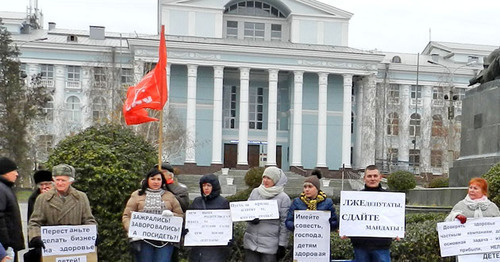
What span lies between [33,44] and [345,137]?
1189 inches

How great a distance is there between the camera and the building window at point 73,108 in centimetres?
6059

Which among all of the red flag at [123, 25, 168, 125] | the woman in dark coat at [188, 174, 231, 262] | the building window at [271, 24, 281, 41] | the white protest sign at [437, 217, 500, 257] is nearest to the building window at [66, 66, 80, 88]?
the building window at [271, 24, 281, 41]

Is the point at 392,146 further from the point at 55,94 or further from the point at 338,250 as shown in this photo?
the point at 338,250

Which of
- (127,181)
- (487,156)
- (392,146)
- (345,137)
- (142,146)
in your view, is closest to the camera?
(127,181)

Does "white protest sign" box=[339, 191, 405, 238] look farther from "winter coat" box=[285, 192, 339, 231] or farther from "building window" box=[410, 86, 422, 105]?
"building window" box=[410, 86, 422, 105]

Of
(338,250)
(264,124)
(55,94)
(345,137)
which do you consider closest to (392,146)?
(345,137)

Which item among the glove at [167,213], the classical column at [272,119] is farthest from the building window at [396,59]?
the glove at [167,213]

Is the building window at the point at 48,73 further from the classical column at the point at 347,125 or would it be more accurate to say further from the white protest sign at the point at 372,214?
the white protest sign at the point at 372,214

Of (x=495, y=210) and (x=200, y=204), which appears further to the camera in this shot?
(x=200, y=204)

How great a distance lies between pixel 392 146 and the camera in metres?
64.1

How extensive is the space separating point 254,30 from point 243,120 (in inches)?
412

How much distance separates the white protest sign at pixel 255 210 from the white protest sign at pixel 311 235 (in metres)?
0.29

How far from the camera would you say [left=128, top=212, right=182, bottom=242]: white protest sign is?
7934 mm

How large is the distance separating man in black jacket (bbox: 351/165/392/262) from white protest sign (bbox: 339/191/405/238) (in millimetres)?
112
